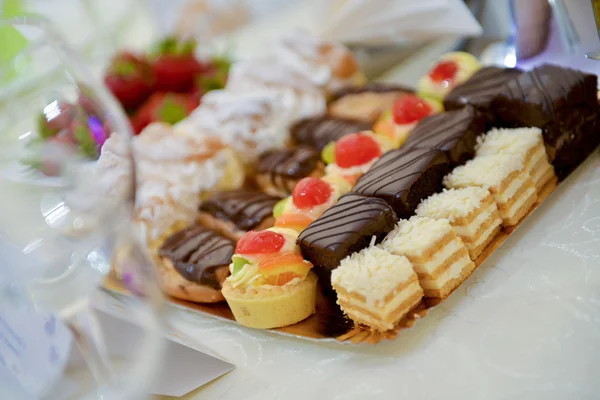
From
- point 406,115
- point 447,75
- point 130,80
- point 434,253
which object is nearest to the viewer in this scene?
point 434,253

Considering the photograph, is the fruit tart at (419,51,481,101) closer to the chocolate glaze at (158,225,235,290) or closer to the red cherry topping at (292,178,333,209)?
the red cherry topping at (292,178,333,209)

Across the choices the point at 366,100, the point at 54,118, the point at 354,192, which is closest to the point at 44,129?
the point at 54,118

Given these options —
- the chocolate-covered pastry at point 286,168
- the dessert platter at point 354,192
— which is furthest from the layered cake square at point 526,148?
the chocolate-covered pastry at point 286,168

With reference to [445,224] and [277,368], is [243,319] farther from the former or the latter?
[445,224]

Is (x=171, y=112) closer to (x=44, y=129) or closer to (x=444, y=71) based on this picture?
(x=444, y=71)

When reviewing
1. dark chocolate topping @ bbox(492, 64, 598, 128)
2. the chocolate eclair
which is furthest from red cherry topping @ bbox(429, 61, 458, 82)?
the chocolate eclair

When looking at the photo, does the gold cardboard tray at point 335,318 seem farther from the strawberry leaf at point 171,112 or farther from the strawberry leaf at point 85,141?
the strawberry leaf at point 171,112
